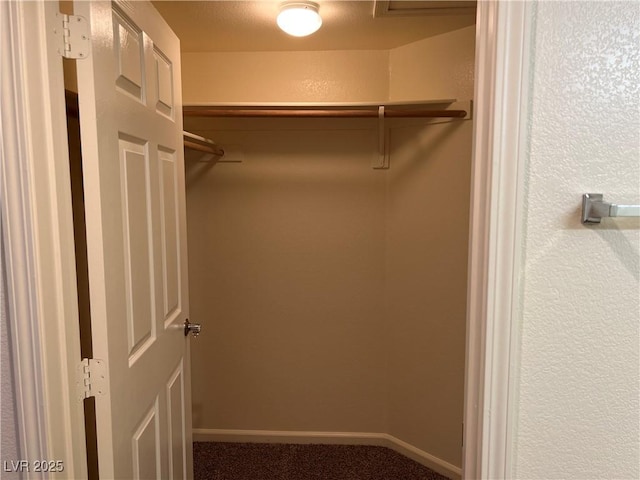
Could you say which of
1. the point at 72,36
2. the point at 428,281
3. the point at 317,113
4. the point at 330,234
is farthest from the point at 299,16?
the point at 428,281

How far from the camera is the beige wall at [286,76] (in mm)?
2395

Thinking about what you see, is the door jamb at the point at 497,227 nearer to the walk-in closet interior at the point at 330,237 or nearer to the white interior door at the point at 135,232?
the white interior door at the point at 135,232

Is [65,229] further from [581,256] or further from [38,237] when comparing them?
[581,256]

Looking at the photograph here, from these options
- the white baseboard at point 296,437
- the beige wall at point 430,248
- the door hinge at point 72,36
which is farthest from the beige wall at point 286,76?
the white baseboard at point 296,437

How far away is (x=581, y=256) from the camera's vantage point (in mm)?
870

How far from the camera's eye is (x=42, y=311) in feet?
3.10

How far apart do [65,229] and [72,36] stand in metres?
0.41

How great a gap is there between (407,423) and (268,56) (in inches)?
83.4

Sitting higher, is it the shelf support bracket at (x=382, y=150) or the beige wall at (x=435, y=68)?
the beige wall at (x=435, y=68)

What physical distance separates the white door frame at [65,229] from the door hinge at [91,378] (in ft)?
0.12

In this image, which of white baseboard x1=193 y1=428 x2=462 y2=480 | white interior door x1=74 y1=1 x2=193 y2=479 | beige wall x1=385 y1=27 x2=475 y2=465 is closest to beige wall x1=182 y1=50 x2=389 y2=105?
beige wall x1=385 y1=27 x2=475 y2=465

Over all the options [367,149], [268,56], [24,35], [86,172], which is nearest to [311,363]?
[367,149]

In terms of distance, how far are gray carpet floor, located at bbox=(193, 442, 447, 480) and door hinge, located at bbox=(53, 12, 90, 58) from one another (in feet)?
6.95

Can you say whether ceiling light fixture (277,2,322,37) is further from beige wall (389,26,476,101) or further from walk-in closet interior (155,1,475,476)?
beige wall (389,26,476,101)
